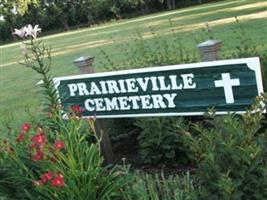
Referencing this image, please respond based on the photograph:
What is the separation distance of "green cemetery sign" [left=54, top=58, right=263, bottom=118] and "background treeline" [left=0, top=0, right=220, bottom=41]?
164 feet

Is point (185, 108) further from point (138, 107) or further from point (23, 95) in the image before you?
point (23, 95)

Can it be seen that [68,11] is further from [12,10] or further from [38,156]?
[38,156]

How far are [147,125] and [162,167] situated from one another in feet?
1.37

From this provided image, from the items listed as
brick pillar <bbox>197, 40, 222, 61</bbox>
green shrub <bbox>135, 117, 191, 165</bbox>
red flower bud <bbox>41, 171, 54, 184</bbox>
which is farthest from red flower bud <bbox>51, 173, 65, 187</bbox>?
brick pillar <bbox>197, 40, 222, 61</bbox>

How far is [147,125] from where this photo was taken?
5070 millimetres

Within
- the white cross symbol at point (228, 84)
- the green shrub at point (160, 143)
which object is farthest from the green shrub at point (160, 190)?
the green shrub at point (160, 143)

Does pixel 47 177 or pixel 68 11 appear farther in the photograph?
pixel 68 11

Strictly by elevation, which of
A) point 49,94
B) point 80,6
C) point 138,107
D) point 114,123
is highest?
point 49,94

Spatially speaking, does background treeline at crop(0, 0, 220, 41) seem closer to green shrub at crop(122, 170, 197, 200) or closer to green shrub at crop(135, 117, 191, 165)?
green shrub at crop(135, 117, 191, 165)

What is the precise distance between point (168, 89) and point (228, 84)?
0.58 meters

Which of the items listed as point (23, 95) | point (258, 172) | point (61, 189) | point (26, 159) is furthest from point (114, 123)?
point (23, 95)

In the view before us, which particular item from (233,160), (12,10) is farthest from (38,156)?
(12,10)

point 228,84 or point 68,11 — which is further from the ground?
point 228,84

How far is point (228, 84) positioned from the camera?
4.19 meters
